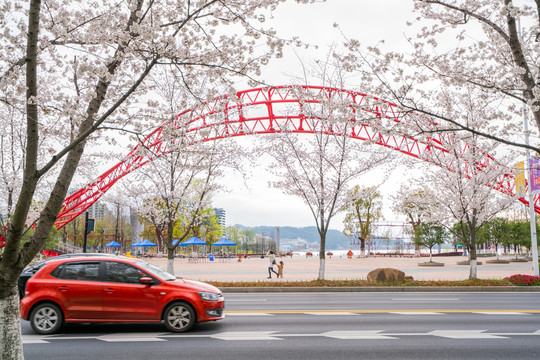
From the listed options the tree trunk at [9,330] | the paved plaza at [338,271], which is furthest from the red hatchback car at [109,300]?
Result: the paved plaza at [338,271]

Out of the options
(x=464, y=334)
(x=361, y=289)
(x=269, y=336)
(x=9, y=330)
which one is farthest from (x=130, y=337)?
(x=361, y=289)

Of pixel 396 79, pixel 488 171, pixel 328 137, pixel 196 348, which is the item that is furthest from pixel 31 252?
pixel 488 171

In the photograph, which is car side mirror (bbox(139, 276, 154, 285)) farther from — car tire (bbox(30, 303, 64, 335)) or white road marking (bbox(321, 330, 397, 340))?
white road marking (bbox(321, 330, 397, 340))

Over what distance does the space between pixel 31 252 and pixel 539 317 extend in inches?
475

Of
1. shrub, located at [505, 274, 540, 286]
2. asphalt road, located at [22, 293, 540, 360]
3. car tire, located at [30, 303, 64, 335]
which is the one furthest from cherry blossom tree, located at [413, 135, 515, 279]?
car tire, located at [30, 303, 64, 335]

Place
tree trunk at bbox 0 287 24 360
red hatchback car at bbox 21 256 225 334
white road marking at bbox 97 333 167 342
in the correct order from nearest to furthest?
tree trunk at bbox 0 287 24 360 < white road marking at bbox 97 333 167 342 < red hatchback car at bbox 21 256 225 334

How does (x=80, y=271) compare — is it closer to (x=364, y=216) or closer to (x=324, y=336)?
(x=324, y=336)

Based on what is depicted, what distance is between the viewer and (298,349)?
7773 mm

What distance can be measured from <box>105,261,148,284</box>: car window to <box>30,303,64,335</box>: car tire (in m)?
1.25

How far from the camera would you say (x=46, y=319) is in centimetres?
923

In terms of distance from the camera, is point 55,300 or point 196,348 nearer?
point 196,348

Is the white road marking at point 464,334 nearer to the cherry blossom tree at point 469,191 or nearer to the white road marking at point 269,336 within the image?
the white road marking at point 269,336

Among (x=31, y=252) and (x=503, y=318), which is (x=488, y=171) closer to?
(x=503, y=318)

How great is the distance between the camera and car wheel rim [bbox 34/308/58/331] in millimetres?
9203
